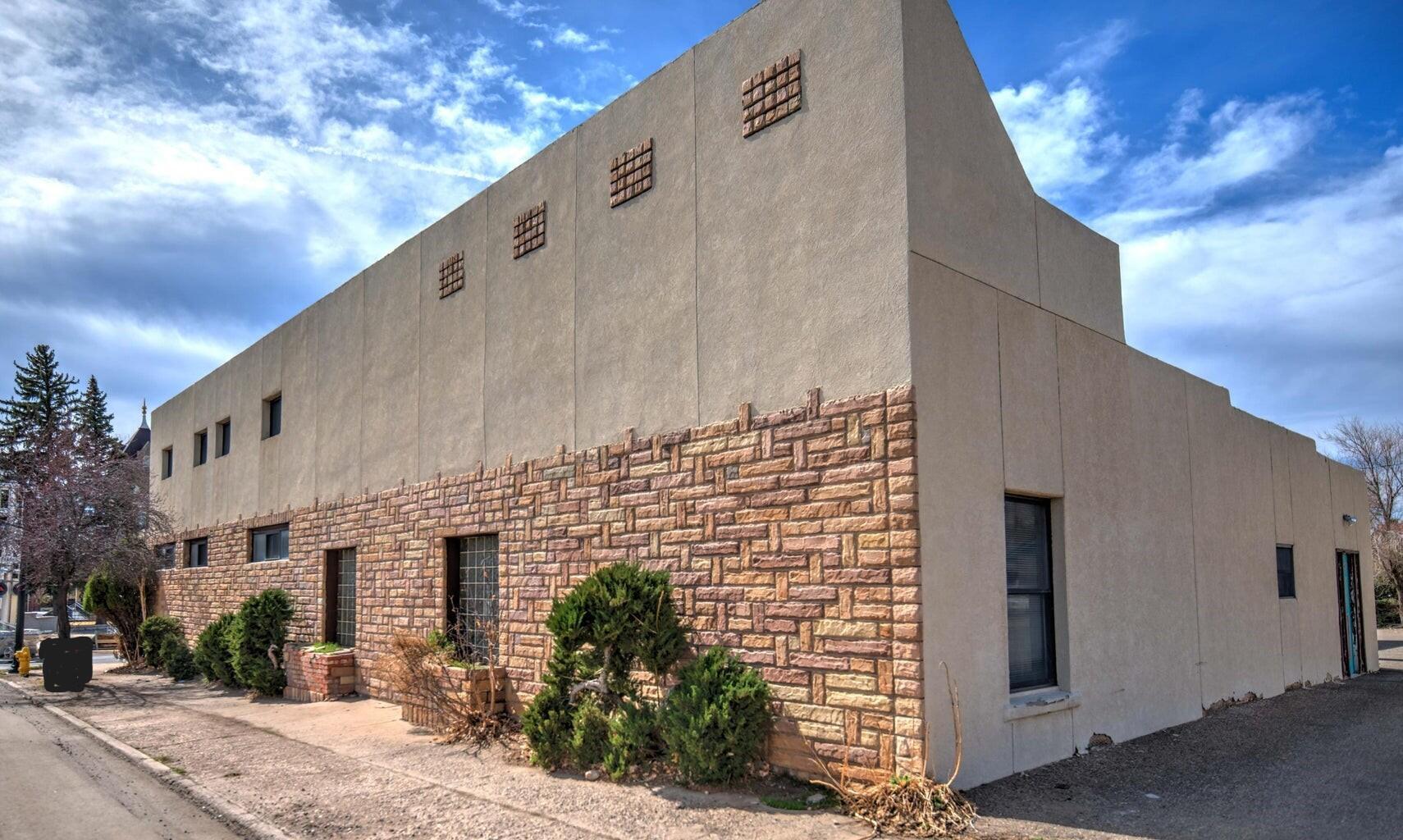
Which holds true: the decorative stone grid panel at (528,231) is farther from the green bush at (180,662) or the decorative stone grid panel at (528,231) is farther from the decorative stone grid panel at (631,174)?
the green bush at (180,662)

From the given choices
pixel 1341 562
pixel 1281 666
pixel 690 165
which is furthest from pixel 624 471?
pixel 1341 562

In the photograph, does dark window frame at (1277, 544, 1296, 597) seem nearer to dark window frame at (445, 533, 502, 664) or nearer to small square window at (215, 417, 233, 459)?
dark window frame at (445, 533, 502, 664)

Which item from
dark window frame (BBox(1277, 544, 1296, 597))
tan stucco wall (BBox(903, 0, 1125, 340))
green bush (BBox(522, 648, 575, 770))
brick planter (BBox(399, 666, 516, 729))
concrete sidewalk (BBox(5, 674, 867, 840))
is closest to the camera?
concrete sidewalk (BBox(5, 674, 867, 840))

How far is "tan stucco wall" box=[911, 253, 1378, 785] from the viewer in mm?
7559

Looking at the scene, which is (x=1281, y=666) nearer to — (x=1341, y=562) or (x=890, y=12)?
(x=1341, y=562)

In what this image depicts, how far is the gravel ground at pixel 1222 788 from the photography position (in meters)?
6.73

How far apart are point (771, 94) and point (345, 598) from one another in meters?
11.3

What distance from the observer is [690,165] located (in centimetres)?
973

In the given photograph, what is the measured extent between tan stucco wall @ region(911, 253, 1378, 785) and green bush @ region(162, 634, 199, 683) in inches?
689

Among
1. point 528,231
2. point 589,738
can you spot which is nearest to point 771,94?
point 528,231

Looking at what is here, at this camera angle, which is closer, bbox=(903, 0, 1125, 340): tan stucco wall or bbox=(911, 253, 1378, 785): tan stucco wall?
bbox=(911, 253, 1378, 785): tan stucco wall

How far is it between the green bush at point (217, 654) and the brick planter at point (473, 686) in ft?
23.9

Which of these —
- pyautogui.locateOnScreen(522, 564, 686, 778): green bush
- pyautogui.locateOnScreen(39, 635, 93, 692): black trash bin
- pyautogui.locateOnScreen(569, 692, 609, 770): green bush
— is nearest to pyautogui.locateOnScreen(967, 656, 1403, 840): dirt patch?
pyautogui.locateOnScreen(522, 564, 686, 778): green bush

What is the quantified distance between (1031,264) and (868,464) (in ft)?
10.3
